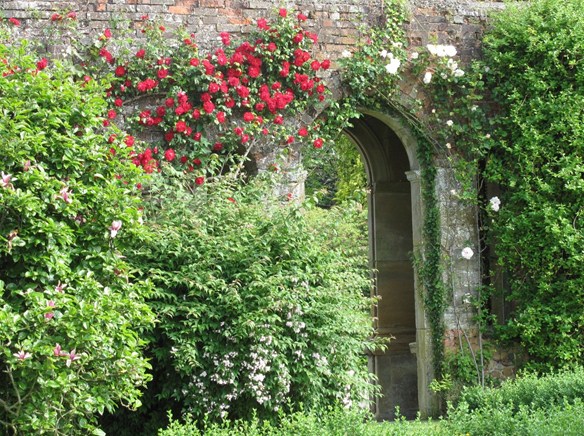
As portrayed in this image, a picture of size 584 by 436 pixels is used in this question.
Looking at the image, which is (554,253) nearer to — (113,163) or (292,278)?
(292,278)

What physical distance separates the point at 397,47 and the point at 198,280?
3653 millimetres

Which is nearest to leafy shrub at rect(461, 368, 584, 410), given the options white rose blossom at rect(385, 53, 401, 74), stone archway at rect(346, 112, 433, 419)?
white rose blossom at rect(385, 53, 401, 74)

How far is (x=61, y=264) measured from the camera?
5652 millimetres

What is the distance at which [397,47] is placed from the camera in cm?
905

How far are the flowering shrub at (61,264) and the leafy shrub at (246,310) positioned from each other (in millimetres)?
391

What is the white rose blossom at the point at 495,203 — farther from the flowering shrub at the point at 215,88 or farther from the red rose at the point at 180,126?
the red rose at the point at 180,126

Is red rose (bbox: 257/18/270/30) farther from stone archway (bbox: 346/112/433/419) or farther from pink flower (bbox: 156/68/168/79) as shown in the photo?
stone archway (bbox: 346/112/433/419)

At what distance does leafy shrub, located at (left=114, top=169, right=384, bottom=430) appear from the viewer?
634 cm

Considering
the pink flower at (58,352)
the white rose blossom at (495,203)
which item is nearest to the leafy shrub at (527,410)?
the white rose blossom at (495,203)

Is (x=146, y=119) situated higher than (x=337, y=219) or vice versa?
(x=146, y=119)

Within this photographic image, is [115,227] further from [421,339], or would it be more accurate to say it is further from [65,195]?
[421,339]

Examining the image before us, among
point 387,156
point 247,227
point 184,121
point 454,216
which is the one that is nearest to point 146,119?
point 184,121

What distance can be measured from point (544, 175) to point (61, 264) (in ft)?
16.4

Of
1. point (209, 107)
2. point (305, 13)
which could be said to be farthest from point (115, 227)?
point (305, 13)
